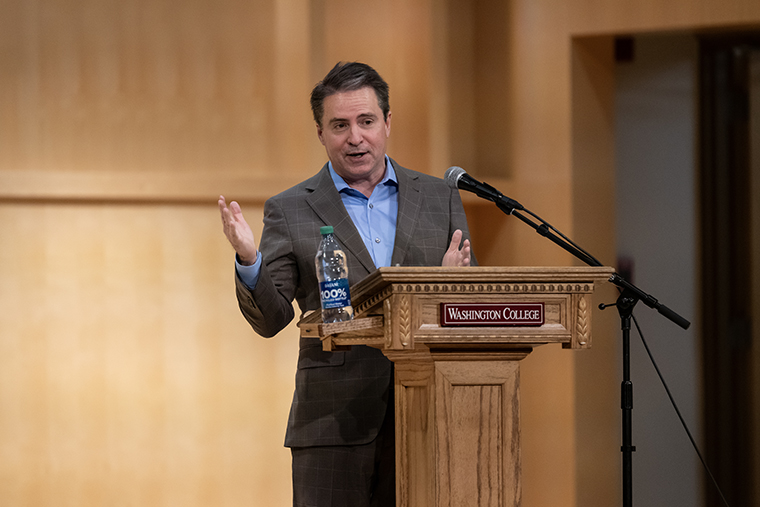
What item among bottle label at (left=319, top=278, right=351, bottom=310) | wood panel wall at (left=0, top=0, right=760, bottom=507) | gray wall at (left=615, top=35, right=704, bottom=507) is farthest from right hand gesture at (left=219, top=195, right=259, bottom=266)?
gray wall at (left=615, top=35, right=704, bottom=507)

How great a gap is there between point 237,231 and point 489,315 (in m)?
0.63

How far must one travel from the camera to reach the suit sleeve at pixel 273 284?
184 cm

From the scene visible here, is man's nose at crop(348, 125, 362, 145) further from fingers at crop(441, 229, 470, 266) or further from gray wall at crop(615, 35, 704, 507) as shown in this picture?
gray wall at crop(615, 35, 704, 507)

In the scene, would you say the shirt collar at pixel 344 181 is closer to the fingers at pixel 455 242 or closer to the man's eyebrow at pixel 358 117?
the man's eyebrow at pixel 358 117

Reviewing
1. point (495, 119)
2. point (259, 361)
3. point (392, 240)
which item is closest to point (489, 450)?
point (392, 240)

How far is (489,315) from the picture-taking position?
1404 millimetres

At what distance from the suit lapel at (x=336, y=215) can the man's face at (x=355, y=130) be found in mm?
74

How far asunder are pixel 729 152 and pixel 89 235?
3127 mm

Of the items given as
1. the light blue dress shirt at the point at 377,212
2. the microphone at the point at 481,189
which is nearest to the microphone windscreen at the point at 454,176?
the microphone at the point at 481,189

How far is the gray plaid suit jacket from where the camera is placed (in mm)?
1942

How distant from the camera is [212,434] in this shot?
378cm

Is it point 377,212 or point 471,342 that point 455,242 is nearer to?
point 377,212

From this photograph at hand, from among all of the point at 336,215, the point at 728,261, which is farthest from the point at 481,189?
the point at 728,261

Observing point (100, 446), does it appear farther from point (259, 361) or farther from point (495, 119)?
point (495, 119)
